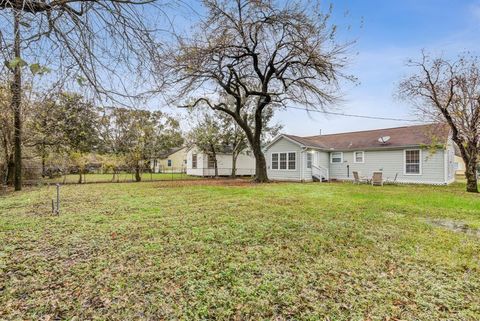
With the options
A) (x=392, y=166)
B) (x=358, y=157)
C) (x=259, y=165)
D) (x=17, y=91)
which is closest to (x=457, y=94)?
(x=392, y=166)

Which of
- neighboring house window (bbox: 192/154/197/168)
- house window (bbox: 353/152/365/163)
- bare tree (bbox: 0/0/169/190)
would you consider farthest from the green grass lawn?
neighboring house window (bbox: 192/154/197/168)

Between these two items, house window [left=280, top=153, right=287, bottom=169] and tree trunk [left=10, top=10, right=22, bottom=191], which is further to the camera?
house window [left=280, top=153, right=287, bottom=169]

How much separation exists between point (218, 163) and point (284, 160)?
9391 millimetres

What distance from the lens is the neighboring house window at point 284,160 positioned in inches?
736

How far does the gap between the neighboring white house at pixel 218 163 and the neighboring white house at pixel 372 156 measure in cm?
750

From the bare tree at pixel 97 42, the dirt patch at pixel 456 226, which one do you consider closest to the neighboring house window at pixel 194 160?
the dirt patch at pixel 456 226

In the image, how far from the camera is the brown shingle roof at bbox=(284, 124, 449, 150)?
14.8 metres

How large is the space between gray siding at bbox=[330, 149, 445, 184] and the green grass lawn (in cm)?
1171

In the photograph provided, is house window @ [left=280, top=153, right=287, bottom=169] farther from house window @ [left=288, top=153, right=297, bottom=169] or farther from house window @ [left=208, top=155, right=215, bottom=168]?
house window @ [left=208, top=155, right=215, bottom=168]

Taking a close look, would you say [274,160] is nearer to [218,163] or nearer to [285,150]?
[285,150]

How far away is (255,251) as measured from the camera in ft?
12.7

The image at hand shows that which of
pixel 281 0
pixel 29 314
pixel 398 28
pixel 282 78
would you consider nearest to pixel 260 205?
pixel 29 314

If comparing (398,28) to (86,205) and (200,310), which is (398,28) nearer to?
(200,310)

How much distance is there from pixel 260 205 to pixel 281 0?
7813 millimetres
